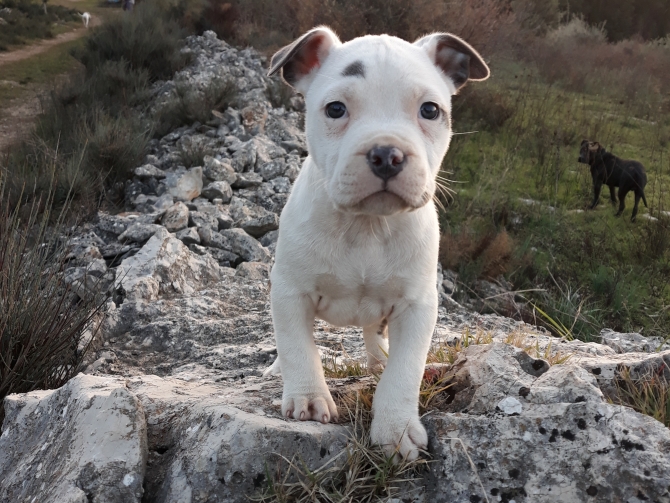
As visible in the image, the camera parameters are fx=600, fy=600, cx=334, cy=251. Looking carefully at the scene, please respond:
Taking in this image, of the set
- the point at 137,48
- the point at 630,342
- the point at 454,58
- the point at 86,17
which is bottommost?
the point at 86,17

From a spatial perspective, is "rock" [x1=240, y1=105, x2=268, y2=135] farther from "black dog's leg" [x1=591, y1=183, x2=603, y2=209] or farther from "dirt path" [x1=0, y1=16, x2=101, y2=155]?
"black dog's leg" [x1=591, y1=183, x2=603, y2=209]

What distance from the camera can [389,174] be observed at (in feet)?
7.35

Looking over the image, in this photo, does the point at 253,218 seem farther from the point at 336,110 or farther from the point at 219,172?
the point at 336,110

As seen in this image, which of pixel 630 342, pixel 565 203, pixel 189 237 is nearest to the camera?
pixel 630 342

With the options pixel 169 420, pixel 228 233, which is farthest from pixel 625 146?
pixel 169 420

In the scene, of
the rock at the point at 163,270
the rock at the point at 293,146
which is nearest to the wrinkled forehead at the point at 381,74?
the rock at the point at 163,270

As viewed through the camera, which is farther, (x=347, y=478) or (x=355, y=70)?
(x=355, y=70)

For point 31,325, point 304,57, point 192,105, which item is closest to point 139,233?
point 31,325

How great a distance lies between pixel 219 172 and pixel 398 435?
5664 millimetres

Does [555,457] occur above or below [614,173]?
above

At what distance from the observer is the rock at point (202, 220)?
621 centimetres

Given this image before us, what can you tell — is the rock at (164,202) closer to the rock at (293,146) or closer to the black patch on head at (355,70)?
the rock at (293,146)

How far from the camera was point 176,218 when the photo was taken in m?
6.15

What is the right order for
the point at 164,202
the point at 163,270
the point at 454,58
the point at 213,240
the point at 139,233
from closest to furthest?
1. the point at 454,58
2. the point at 163,270
3. the point at 139,233
4. the point at 213,240
5. the point at 164,202
